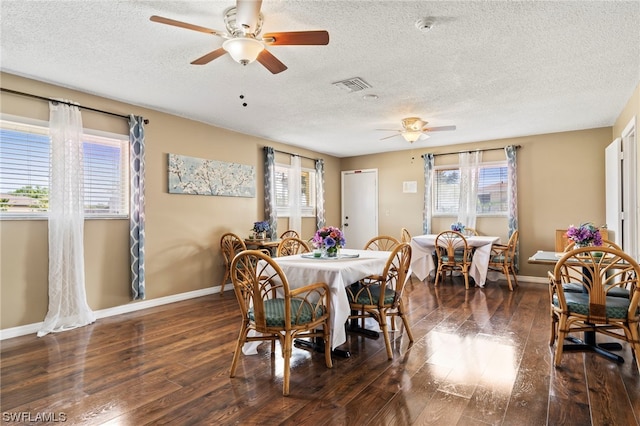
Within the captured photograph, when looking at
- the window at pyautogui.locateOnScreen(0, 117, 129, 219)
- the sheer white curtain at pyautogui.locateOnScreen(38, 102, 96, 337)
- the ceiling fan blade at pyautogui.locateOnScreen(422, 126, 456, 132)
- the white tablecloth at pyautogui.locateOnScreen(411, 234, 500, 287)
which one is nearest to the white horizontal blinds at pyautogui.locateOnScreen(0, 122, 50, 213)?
the window at pyautogui.locateOnScreen(0, 117, 129, 219)

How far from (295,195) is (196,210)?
211cm

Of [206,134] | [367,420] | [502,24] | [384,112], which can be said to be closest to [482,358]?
[367,420]

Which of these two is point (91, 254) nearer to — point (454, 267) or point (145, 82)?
point (145, 82)

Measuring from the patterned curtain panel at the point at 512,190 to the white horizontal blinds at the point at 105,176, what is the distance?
592 cm

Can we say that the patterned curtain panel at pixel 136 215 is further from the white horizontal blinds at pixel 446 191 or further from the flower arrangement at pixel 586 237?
the white horizontal blinds at pixel 446 191

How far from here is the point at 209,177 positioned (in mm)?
5191

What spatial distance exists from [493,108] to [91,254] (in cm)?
513

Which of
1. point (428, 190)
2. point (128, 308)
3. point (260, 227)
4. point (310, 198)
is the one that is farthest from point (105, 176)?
point (428, 190)

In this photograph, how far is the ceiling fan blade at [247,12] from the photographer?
1.98 m

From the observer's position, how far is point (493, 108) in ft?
14.6

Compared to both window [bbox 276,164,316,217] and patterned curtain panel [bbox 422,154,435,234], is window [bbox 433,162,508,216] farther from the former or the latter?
window [bbox 276,164,316,217]

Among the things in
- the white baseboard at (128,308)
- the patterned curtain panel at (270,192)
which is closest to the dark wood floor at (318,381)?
the white baseboard at (128,308)

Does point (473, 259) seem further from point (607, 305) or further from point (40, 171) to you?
point (40, 171)

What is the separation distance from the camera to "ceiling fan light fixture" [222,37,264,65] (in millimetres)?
2299
